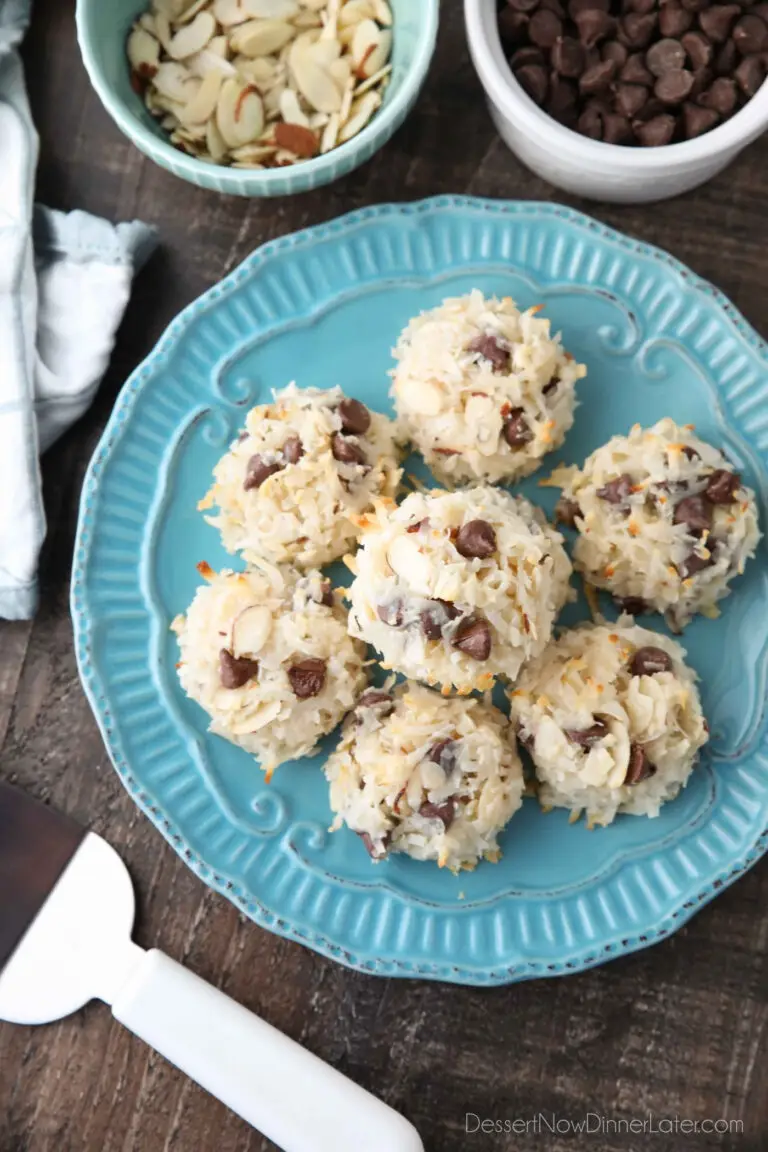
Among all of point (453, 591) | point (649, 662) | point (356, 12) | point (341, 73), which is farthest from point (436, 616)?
point (356, 12)

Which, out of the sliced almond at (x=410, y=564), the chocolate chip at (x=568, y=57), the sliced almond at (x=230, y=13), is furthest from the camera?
the sliced almond at (x=230, y=13)

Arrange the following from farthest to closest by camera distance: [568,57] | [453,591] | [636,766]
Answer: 1. [568,57]
2. [636,766]
3. [453,591]

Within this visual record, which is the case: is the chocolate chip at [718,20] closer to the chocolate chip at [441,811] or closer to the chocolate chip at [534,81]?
the chocolate chip at [534,81]

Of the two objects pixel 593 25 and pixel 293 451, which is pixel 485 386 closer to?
pixel 293 451

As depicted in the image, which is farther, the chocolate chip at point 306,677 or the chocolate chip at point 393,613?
the chocolate chip at point 306,677

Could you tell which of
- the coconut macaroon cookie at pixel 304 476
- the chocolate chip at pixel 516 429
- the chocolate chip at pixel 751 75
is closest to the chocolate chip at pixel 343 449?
the coconut macaroon cookie at pixel 304 476

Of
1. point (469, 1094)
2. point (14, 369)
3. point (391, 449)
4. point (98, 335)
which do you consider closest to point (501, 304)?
point (391, 449)
